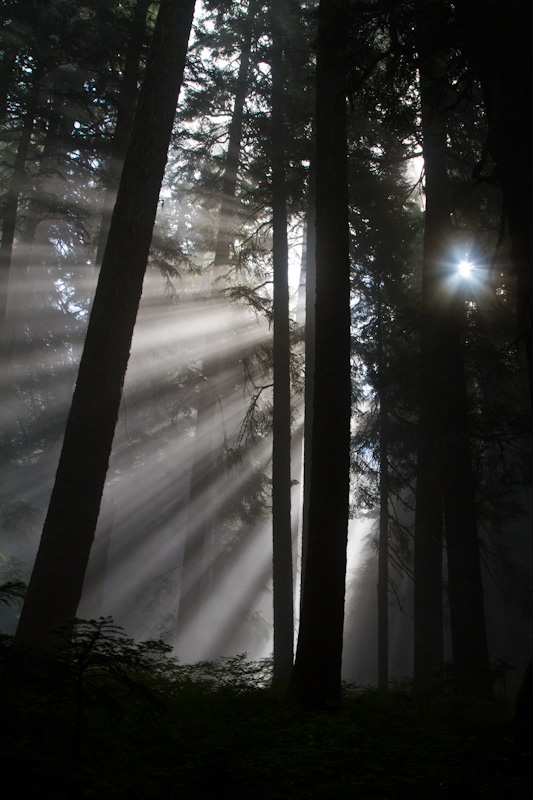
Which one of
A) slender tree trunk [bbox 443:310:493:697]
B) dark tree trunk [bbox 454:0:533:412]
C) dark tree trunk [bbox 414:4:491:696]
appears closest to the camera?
dark tree trunk [bbox 454:0:533:412]

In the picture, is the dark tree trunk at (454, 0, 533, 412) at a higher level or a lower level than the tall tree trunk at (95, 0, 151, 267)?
lower

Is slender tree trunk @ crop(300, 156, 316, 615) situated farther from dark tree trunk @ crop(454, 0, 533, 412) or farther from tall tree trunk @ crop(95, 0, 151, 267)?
dark tree trunk @ crop(454, 0, 533, 412)

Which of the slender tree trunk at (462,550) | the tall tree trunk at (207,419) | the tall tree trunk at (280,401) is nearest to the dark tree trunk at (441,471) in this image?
the slender tree trunk at (462,550)

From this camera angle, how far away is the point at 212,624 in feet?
88.4

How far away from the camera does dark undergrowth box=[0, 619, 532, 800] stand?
270 centimetres

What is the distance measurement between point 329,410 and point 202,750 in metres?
3.93

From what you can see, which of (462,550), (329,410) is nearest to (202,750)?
(329,410)

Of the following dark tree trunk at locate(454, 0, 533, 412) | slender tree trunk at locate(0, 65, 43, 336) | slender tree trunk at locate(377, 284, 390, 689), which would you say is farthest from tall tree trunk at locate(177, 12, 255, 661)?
dark tree trunk at locate(454, 0, 533, 412)

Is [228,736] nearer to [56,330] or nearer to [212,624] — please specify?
[56,330]

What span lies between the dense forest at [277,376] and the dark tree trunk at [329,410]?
0.04m

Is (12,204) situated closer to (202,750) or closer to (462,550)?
(462,550)

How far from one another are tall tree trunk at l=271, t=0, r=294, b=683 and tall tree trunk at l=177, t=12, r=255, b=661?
4.88 feet

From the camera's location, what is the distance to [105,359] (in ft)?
21.6

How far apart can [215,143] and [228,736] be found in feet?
55.1
